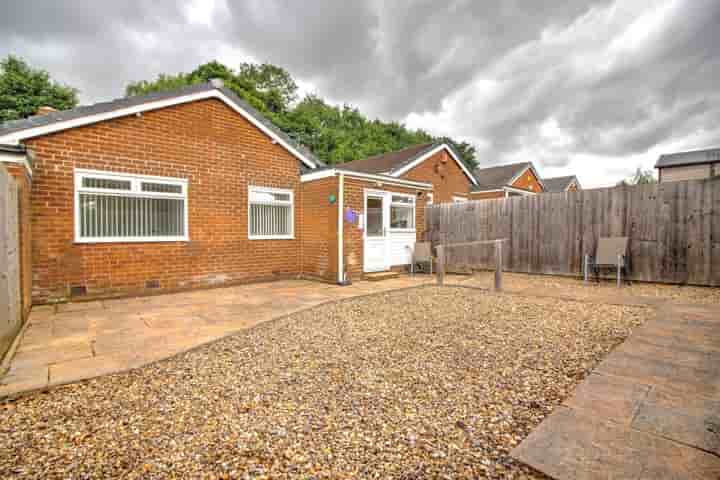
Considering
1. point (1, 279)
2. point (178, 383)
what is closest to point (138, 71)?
point (1, 279)

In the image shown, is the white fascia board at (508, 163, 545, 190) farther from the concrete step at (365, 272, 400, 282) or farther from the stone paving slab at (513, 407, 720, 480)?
the stone paving slab at (513, 407, 720, 480)

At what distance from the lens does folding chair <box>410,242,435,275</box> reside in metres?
8.71

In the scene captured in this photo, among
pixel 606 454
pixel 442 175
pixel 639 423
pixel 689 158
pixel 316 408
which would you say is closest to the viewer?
pixel 606 454

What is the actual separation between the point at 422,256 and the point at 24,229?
7614mm

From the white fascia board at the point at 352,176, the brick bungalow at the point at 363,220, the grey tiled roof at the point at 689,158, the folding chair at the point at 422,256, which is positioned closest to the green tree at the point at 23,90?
the white fascia board at the point at 352,176

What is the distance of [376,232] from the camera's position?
8.10 metres

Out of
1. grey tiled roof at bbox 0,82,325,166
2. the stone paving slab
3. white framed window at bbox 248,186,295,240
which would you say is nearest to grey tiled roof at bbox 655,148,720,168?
white framed window at bbox 248,186,295,240

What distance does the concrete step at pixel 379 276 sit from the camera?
303 inches

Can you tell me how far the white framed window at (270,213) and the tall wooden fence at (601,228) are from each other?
4687mm

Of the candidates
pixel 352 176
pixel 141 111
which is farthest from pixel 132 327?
pixel 352 176

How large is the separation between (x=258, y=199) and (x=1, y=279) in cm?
484

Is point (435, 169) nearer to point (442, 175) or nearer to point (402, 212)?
point (442, 175)

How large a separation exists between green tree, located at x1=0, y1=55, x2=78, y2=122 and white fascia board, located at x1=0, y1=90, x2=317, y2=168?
23.8 meters

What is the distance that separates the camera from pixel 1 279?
2871mm
